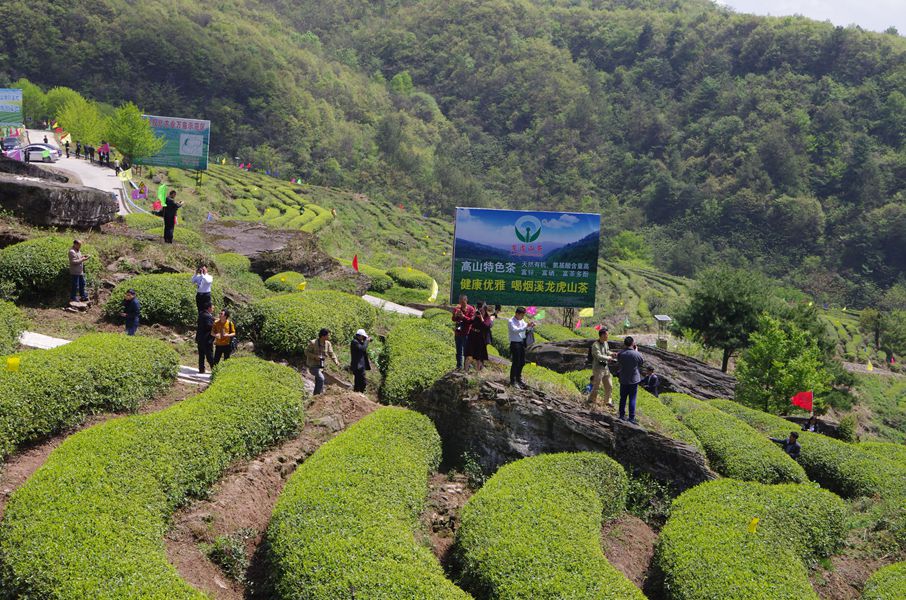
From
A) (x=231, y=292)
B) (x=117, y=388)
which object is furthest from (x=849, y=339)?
(x=117, y=388)

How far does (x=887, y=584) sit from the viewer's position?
44.3ft

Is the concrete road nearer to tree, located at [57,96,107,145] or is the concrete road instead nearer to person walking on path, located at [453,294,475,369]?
tree, located at [57,96,107,145]

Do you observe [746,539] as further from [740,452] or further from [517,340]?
[517,340]

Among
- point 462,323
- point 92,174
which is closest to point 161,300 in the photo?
point 462,323

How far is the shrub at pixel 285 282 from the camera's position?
25625 millimetres

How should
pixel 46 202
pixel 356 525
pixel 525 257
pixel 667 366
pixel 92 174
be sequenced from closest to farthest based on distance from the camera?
pixel 356 525 < pixel 46 202 < pixel 525 257 < pixel 667 366 < pixel 92 174

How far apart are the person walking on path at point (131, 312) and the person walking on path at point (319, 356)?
12.6 ft

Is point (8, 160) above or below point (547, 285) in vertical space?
above

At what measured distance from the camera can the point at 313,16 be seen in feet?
562

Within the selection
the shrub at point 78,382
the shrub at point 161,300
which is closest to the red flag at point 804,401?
the shrub at point 161,300

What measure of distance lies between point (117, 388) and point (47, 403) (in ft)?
4.68

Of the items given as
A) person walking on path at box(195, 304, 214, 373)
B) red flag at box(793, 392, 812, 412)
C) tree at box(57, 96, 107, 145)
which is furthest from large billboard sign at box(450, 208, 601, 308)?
tree at box(57, 96, 107, 145)

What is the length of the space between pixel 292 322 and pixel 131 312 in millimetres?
3305

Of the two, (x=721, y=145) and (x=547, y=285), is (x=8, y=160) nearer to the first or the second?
(x=547, y=285)
